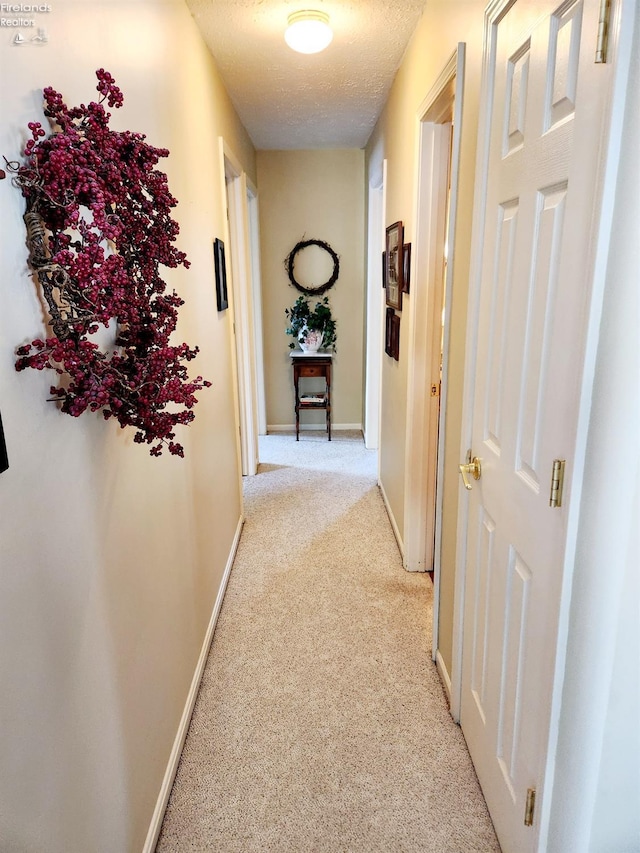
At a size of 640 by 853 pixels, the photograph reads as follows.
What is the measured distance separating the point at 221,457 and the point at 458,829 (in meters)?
1.76

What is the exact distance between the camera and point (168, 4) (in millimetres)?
1811

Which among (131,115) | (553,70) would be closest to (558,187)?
(553,70)

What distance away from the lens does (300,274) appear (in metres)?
4.99

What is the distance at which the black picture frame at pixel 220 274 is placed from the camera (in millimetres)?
2605

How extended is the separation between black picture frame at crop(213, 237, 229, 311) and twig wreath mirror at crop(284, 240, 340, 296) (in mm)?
2172

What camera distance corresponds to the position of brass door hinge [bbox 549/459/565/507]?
1.01m

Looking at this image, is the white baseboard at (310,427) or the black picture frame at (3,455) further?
the white baseboard at (310,427)

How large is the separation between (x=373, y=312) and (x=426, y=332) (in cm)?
201

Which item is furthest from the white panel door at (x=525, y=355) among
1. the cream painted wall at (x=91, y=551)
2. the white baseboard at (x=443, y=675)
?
the cream painted wall at (x=91, y=551)

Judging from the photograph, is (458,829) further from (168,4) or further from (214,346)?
(168,4)

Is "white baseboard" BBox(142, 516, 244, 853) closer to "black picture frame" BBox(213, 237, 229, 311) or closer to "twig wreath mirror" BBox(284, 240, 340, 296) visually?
"black picture frame" BBox(213, 237, 229, 311)

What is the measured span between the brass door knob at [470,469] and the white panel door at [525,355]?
2 cm

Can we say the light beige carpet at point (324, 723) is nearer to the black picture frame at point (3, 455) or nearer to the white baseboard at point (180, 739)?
the white baseboard at point (180, 739)

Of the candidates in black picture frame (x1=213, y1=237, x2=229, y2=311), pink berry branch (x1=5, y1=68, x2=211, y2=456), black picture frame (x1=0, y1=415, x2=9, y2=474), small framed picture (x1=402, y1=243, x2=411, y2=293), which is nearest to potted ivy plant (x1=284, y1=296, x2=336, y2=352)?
black picture frame (x1=213, y1=237, x2=229, y2=311)
